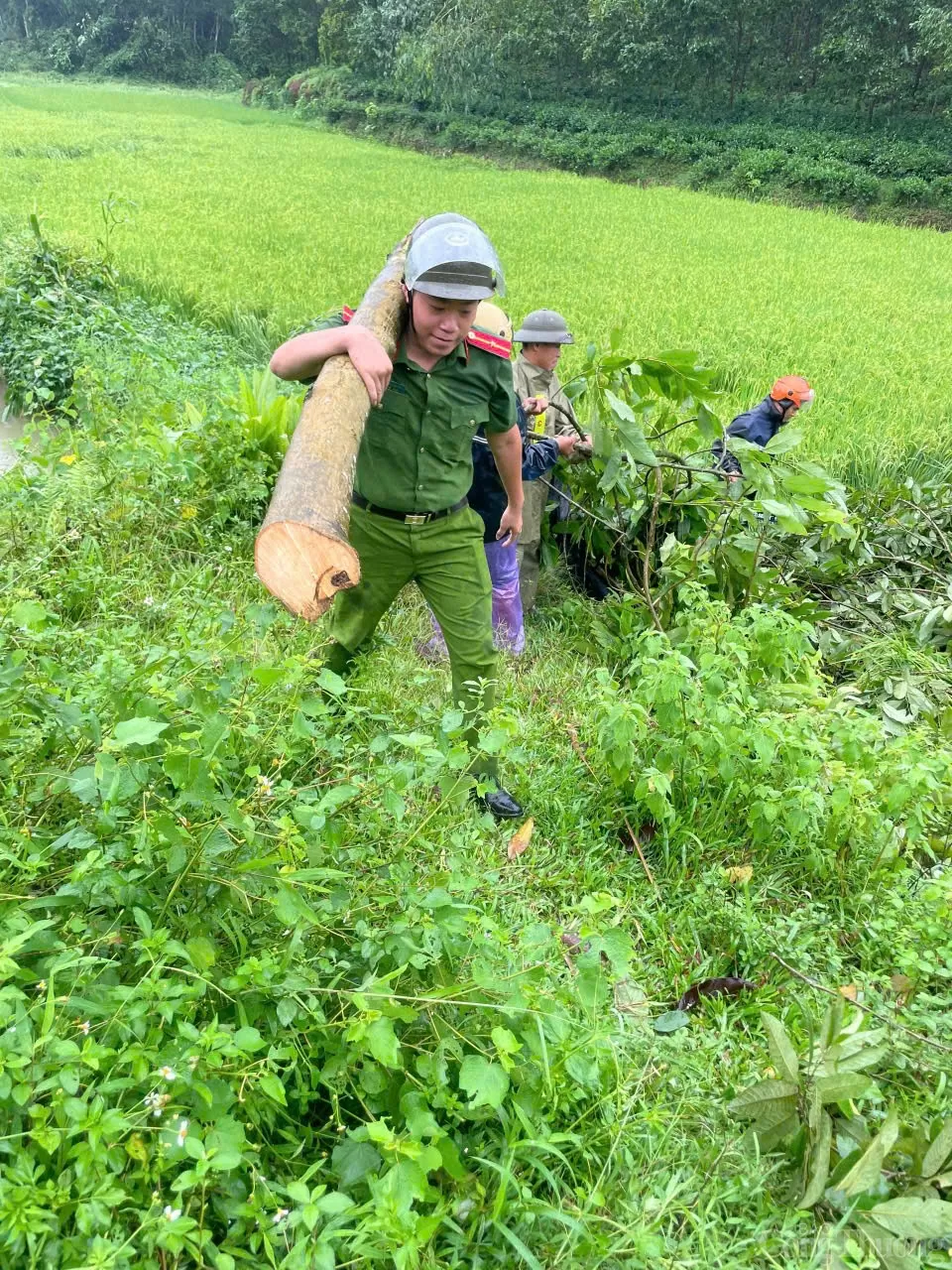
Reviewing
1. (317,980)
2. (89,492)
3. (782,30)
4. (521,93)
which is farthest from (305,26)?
(317,980)

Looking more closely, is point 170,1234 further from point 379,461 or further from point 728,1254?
point 379,461

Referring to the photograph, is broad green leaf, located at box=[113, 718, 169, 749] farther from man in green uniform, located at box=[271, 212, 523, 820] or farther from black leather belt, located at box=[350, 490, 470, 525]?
black leather belt, located at box=[350, 490, 470, 525]

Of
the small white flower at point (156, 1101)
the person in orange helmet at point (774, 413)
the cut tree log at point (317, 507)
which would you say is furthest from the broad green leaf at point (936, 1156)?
the person in orange helmet at point (774, 413)

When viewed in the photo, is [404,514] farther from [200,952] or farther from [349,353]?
[200,952]

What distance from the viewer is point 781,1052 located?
1537 mm

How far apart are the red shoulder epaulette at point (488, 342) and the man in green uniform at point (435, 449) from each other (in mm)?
11

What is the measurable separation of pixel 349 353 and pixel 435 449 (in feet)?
1.44

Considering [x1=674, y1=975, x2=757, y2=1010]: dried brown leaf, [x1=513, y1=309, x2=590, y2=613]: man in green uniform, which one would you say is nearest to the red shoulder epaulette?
[x1=513, y1=309, x2=590, y2=613]: man in green uniform

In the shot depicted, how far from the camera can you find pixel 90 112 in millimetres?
22875

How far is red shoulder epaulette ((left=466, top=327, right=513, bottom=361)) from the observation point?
2.21 metres

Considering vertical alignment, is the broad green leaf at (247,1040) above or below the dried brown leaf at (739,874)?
above

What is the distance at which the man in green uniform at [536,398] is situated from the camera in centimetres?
327

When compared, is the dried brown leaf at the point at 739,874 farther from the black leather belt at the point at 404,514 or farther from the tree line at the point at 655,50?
the tree line at the point at 655,50

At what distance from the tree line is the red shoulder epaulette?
22.9m
